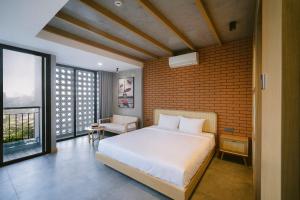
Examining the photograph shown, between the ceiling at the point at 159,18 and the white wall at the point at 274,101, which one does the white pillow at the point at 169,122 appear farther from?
the white wall at the point at 274,101

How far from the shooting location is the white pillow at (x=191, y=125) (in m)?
3.40

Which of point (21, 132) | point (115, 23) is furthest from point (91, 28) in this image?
point (21, 132)

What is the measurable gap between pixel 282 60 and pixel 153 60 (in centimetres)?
428

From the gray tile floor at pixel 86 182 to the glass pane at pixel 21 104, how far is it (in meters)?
0.72

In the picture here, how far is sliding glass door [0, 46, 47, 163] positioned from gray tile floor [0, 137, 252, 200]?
706mm

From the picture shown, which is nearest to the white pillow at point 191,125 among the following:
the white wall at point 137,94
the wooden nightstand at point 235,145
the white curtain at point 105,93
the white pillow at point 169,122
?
the white pillow at point 169,122

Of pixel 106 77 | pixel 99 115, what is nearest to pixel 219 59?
pixel 106 77

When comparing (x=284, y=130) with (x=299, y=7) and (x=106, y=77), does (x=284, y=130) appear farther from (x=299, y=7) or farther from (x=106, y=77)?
(x=106, y=77)

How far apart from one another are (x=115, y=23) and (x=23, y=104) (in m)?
2.97

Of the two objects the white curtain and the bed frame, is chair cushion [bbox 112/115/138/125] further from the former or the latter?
the bed frame

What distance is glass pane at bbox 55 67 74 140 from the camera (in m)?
4.59

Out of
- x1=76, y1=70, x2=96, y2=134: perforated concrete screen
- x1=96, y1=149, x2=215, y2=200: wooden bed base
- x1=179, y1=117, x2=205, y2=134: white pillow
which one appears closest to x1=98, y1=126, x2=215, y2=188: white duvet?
x1=96, y1=149, x2=215, y2=200: wooden bed base

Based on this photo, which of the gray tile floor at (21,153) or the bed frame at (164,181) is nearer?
the bed frame at (164,181)

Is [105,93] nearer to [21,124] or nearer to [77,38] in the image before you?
[21,124]
